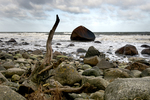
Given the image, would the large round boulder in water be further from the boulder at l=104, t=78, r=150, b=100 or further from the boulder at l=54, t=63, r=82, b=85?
the boulder at l=104, t=78, r=150, b=100

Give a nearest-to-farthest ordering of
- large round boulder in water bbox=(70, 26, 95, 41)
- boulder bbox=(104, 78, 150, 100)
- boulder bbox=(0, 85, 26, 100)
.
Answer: boulder bbox=(0, 85, 26, 100) → boulder bbox=(104, 78, 150, 100) → large round boulder in water bbox=(70, 26, 95, 41)

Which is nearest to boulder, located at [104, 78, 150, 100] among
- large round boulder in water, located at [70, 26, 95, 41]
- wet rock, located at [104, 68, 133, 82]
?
wet rock, located at [104, 68, 133, 82]

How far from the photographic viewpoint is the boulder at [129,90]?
100 inches

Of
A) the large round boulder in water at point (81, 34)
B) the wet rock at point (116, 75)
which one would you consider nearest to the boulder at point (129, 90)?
the wet rock at point (116, 75)

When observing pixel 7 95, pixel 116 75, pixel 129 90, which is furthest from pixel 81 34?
pixel 7 95

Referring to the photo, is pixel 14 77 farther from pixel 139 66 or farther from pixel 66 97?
pixel 139 66

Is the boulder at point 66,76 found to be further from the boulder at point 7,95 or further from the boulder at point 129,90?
the boulder at point 7,95

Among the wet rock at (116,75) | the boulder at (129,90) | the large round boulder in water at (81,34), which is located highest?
the large round boulder in water at (81,34)

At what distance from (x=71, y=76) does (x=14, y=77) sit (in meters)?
1.89

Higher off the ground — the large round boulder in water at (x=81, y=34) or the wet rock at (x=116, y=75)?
the large round boulder in water at (x=81, y=34)

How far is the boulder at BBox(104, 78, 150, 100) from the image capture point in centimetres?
255

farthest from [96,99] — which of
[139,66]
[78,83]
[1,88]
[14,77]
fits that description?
[139,66]

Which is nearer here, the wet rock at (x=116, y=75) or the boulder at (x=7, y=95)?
the boulder at (x=7, y=95)

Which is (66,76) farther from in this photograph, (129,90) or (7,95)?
(7,95)
